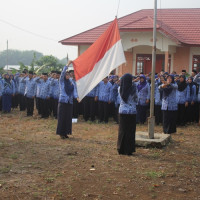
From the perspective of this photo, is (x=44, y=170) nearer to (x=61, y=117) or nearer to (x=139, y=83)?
(x=61, y=117)

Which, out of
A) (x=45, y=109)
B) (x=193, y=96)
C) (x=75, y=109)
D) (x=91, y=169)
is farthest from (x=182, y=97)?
(x=91, y=169)

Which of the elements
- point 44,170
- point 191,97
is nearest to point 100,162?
point 44,170

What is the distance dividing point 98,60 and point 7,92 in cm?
850

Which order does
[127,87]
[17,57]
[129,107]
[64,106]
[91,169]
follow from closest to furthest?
1. [91,169]
2. [127,87]
3. [129,107]
4. [64,106]
5. [17,57]

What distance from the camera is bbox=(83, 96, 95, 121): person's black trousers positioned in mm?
13594

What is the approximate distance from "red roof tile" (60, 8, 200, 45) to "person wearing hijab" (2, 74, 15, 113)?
6087 millimetres

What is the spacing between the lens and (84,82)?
843 cm

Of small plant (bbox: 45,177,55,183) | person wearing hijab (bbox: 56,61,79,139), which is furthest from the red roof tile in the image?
small plant (bbox: 45,177,55,183)

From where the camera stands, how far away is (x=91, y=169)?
22.3 ft

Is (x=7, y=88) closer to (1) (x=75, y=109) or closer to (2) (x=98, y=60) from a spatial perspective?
(1) (x=75, y=109)

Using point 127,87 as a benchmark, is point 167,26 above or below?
above

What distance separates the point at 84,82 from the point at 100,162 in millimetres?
2003

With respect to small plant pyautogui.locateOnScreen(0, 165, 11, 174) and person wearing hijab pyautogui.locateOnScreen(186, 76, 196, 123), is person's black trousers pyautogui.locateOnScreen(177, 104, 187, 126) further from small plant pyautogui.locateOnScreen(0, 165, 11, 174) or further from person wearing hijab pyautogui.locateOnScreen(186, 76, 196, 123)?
small plant pyautogui.locateOnScreen(0, 165, 11, 174)

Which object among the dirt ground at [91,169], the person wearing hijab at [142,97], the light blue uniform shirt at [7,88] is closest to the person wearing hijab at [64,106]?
the dirt ground at [91,169]
